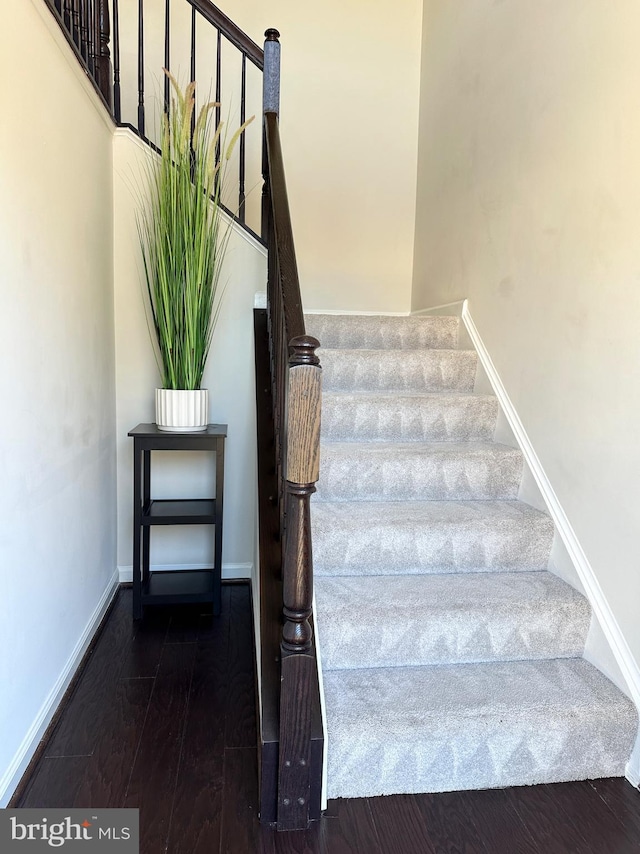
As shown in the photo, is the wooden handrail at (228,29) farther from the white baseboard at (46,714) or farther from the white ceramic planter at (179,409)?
the white baseboard at (46,714)

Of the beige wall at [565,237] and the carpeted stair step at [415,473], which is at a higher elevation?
the beige wall at [565,237]

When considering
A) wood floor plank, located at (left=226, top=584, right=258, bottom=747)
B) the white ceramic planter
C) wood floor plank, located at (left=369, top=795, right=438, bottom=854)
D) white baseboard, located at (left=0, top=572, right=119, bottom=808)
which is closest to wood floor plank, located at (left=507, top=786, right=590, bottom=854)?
wood floor plank, located at (left=369, top=795, right=438, bottom=854)

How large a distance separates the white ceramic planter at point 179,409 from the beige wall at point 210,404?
0.31m

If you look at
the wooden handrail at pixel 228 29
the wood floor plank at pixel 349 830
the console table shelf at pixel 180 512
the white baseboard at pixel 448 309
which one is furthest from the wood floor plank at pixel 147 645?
the wooden handrail at pixel 228 29

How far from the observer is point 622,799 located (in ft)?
4.70

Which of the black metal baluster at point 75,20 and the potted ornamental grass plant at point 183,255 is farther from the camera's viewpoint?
the potted ornamental grass plant at point 183,255

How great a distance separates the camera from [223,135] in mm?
3152

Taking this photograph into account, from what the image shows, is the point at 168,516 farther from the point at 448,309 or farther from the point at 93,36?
the point at 93,36

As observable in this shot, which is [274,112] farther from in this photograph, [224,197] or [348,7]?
[348,7]

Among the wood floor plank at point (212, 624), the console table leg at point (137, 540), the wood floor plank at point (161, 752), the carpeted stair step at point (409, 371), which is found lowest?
the wood floor plank at point (161, 752)

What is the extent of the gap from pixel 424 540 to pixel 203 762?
3.03ft

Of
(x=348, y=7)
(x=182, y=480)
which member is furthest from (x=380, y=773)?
(x=348, y=7)

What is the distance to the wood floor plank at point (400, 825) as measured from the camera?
1.26m

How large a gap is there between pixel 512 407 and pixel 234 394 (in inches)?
50.1
